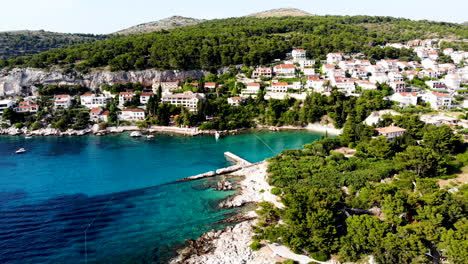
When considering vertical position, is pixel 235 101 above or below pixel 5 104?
above

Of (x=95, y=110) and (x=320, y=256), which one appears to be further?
(x=95, y=110)

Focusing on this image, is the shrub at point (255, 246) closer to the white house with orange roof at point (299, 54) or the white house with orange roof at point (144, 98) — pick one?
the white house with orange roof at point (144, 98)

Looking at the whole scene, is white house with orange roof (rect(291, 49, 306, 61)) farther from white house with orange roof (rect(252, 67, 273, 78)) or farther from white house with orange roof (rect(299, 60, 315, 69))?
white house with orange roof (rect(252, 67, 273, 78))

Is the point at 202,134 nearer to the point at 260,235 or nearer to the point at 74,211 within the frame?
the point at 74,211

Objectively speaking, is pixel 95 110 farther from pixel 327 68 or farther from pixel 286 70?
pixel 327 68

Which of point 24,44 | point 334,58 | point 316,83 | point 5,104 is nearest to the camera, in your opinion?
point 5,104

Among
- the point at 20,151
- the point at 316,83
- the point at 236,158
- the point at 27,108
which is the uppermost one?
the point at 316,83

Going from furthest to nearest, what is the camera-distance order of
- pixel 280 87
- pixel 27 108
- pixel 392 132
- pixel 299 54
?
1. pixel 299 54
2. pixel 280 87
3. pixel 27 108
4. pixel 392 132

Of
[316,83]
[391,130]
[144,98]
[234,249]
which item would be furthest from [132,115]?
[391,130]
